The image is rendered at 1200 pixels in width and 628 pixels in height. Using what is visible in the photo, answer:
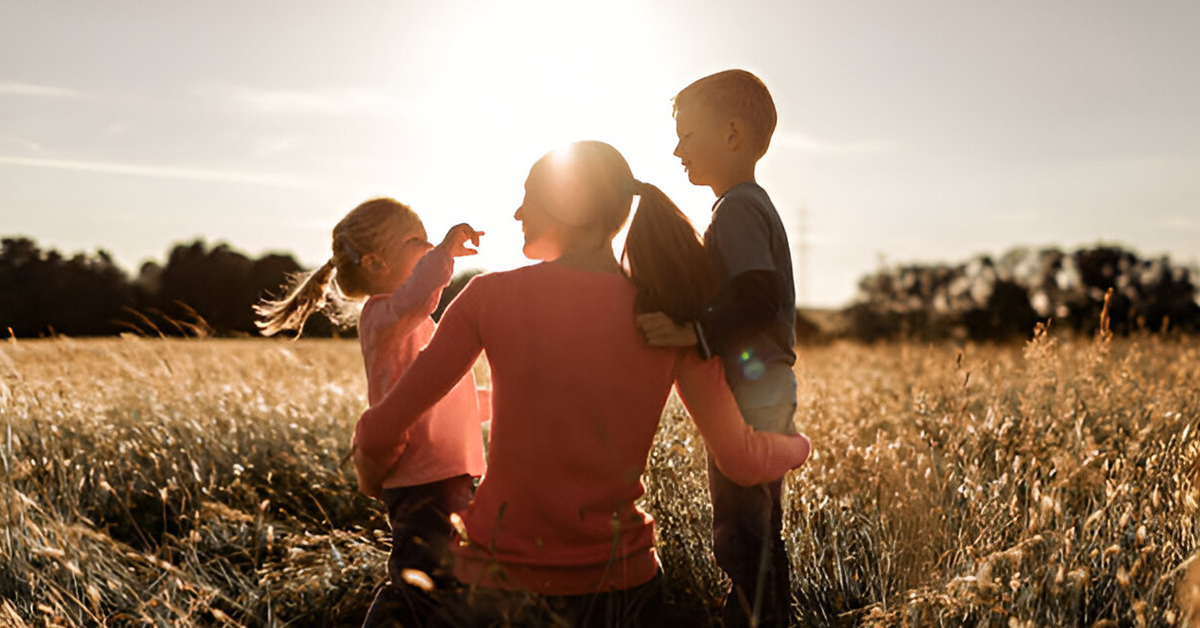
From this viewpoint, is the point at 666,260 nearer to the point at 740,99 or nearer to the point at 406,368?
the point at 740,99

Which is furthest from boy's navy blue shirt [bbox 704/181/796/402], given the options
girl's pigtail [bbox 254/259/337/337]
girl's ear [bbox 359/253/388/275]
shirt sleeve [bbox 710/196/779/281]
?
girl's pigtail [bbox 254/259/337/337]

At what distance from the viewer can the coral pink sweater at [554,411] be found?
186 cm

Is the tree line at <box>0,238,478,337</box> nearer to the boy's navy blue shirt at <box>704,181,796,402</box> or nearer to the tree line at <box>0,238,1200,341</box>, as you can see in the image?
the tree line at <box>0,238,1200,341</box>

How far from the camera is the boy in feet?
7.54

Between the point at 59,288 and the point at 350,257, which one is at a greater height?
the point at 350,257

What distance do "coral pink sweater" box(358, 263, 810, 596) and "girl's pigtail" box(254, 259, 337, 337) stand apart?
1.13m

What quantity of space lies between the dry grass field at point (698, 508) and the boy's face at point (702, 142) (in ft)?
3.29

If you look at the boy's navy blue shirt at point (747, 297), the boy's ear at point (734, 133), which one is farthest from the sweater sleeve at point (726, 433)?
the boy's ear at point (734, 133)

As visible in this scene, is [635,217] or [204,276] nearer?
[635,217]

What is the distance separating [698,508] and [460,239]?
58.3 inches

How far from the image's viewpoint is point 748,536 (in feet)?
7.75

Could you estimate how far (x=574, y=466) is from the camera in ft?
6.27

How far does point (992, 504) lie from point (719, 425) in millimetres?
1407

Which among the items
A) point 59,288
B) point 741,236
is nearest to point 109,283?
point 59,288
